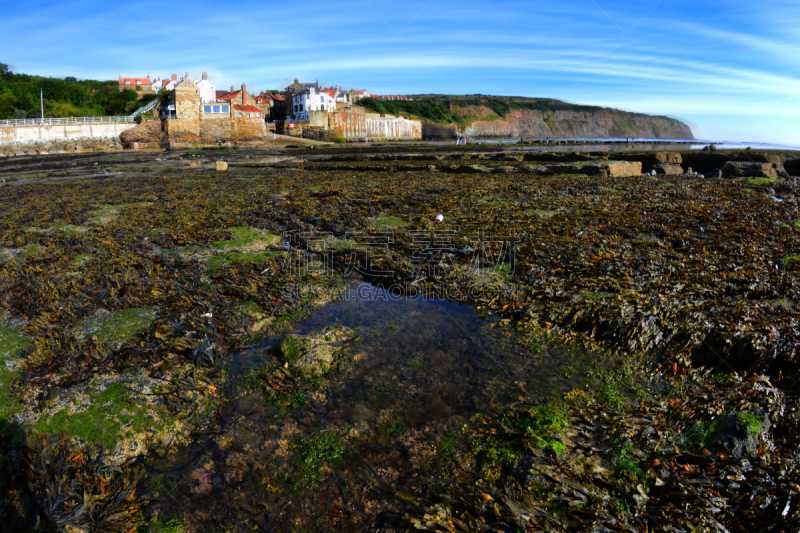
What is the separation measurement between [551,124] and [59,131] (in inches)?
6322

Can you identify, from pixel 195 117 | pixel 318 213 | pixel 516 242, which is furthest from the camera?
pixel 195 117

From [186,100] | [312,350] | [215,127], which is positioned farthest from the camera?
[215,127]

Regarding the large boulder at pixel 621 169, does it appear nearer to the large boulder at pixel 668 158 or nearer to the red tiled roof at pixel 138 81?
the large boulder at pixel 668 158

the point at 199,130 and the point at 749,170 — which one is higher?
the point at 199,130

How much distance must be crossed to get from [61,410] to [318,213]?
265 inches

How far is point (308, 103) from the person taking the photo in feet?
238

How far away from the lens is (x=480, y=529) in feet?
7.50

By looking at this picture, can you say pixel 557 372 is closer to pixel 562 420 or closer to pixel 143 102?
pixel 562 420

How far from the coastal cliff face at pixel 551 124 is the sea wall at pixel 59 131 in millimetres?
90300

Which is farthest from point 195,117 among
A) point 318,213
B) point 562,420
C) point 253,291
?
point 562,420

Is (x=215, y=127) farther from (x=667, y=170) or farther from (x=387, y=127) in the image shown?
(x=667, y=170)

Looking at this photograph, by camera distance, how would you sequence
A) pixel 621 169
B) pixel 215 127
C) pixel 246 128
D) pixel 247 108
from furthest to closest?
pixel 247 108 → pixel 246 128 → pixel 215 127 → pixel 621 169

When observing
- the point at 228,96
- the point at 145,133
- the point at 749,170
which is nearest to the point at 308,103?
the point at 228,96

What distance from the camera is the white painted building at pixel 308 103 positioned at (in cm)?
7225
